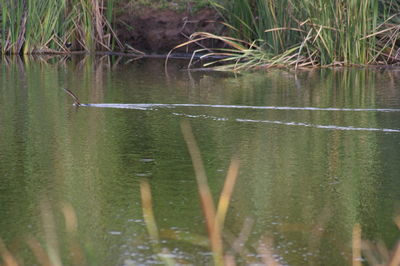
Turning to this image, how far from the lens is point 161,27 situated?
14.0 metres

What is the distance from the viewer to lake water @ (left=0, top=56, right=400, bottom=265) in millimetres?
3998

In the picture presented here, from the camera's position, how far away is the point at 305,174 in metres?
5.28

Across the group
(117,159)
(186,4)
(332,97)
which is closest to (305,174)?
(117,159)

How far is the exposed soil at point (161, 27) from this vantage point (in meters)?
13.5

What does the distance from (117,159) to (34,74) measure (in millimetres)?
5228

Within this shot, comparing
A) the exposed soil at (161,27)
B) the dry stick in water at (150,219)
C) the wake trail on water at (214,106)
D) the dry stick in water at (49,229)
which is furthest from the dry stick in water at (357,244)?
the exposed soil at (161,27)

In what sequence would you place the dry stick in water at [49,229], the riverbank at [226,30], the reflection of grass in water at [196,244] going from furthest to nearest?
the riverbank at [226,30], the dry stick in water at [49,229], the reflection of grass in water at [196,244]

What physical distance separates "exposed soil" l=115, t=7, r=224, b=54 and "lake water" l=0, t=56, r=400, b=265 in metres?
3.90

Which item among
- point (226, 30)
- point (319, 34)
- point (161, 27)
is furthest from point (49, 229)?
point (161, 27)

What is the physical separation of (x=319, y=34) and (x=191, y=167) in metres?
5.81

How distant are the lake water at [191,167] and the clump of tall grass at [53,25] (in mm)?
3977

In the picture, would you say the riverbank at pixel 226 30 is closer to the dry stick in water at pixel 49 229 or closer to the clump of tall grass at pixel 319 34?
the clump of tall grass at pixel 319 34

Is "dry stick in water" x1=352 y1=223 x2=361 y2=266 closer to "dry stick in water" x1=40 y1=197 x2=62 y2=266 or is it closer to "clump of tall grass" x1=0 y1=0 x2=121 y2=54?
"dry stick in water" x1=40 y1=197 x2=62 y2=266

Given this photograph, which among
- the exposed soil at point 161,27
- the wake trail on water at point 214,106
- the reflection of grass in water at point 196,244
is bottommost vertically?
the wake trail on water at point 214,106
